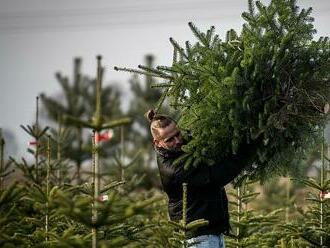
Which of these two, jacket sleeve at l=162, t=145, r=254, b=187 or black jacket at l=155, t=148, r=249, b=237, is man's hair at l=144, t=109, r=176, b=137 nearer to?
black jacket at l=155, t=148, r=249, b=237

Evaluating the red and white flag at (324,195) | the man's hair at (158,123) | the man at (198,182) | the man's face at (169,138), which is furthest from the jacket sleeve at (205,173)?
the red and white flag at (324,195)

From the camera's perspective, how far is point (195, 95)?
5594 mm

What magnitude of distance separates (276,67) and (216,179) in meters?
1.08

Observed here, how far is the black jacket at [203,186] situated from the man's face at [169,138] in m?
0.05

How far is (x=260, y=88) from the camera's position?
541cm

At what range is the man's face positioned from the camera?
5.35 m

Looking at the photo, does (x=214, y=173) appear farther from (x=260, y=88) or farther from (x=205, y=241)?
(x=260, y=88)

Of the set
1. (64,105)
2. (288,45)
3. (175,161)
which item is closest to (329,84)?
(288,45)

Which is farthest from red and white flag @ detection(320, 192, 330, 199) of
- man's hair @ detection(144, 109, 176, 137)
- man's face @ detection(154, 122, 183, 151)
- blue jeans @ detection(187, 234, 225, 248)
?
man's hair @ detection(144, 109, 176, 137)

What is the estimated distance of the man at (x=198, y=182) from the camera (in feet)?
17.1

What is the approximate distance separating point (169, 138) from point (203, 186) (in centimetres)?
50

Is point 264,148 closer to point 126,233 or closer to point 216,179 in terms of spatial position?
point 216,179

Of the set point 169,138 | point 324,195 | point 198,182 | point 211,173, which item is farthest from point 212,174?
Result: point 324,195

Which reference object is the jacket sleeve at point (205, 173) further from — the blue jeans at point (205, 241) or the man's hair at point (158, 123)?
the blue jeans at point (205, 241)
